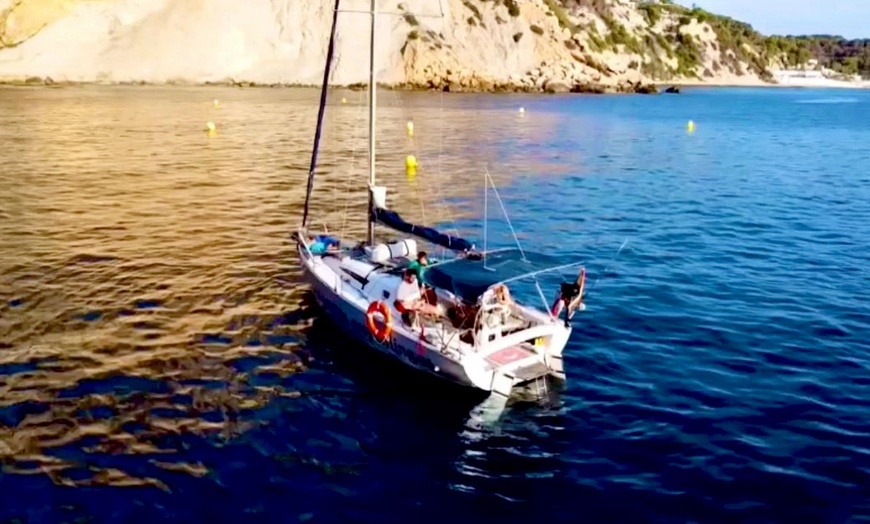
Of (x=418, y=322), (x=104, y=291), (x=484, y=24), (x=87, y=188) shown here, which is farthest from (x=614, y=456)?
(x=484, y=24)

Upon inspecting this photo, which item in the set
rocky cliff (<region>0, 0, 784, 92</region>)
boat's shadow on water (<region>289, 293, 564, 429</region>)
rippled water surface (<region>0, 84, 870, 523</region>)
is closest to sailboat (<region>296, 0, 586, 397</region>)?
boat's shadow on water (<region>289, 293, 564, 429</region>)

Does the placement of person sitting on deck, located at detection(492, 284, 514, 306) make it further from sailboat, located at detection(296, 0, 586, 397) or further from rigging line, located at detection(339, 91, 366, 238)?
rigging line, located at detection(339, 91, 366, 238)

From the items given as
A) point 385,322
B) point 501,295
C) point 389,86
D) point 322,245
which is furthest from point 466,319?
point 389,86

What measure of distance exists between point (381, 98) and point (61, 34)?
55.9 meters

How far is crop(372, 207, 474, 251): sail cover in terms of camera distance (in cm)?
2202

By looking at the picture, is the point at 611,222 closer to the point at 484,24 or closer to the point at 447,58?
the point at 447,58

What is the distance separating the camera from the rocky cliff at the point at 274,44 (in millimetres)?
121562

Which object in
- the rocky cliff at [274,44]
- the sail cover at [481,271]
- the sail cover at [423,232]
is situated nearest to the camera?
the sail cover at [481,271]

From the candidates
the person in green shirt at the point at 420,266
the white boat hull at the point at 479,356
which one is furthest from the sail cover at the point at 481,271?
the white boat hull at the point at 479,356

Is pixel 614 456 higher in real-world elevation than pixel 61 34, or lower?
lower

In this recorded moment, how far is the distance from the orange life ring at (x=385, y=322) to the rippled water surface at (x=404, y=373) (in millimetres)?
1154

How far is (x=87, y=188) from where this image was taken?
42219 millimetres

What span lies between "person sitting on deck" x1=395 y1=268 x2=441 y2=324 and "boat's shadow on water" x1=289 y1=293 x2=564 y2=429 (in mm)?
1425

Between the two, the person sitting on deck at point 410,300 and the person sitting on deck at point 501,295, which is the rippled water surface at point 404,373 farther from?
the person sitting on deck at point 501,295
